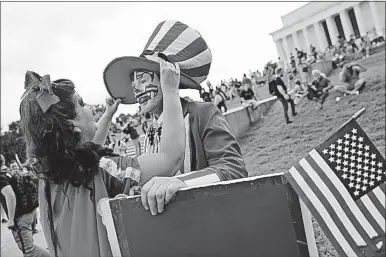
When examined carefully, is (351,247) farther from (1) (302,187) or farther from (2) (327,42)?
(2) (327,42)

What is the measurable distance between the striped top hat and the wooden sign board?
88 centimetres

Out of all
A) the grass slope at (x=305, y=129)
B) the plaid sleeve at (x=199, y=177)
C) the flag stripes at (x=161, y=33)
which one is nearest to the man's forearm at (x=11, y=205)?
the flag stripes at (x=161, y=33)

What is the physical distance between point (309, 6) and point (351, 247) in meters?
63.9

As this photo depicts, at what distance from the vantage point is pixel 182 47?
214cm

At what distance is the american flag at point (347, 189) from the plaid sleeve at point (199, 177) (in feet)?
1.75

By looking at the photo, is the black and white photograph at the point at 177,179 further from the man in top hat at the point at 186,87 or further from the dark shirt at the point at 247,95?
the dark shirt at the point at 247,95

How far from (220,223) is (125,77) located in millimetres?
1225

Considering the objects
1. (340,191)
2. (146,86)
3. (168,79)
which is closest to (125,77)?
(146,86)

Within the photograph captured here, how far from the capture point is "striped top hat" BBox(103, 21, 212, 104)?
2.11 m

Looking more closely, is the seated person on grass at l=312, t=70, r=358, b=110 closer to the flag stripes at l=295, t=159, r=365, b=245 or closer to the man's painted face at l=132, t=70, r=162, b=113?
the man's painted face at l=132, t=70, r=162, b=113

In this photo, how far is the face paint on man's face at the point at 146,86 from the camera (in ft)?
6.98

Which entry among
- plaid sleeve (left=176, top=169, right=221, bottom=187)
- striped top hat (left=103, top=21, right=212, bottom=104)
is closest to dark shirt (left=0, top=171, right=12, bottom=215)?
striped top hat (left=103, top=21, right=212, bottom=104)

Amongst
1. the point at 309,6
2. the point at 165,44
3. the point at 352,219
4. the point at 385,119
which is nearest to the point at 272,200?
the point at 352,219

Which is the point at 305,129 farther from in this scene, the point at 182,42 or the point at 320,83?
the point at 182,42
